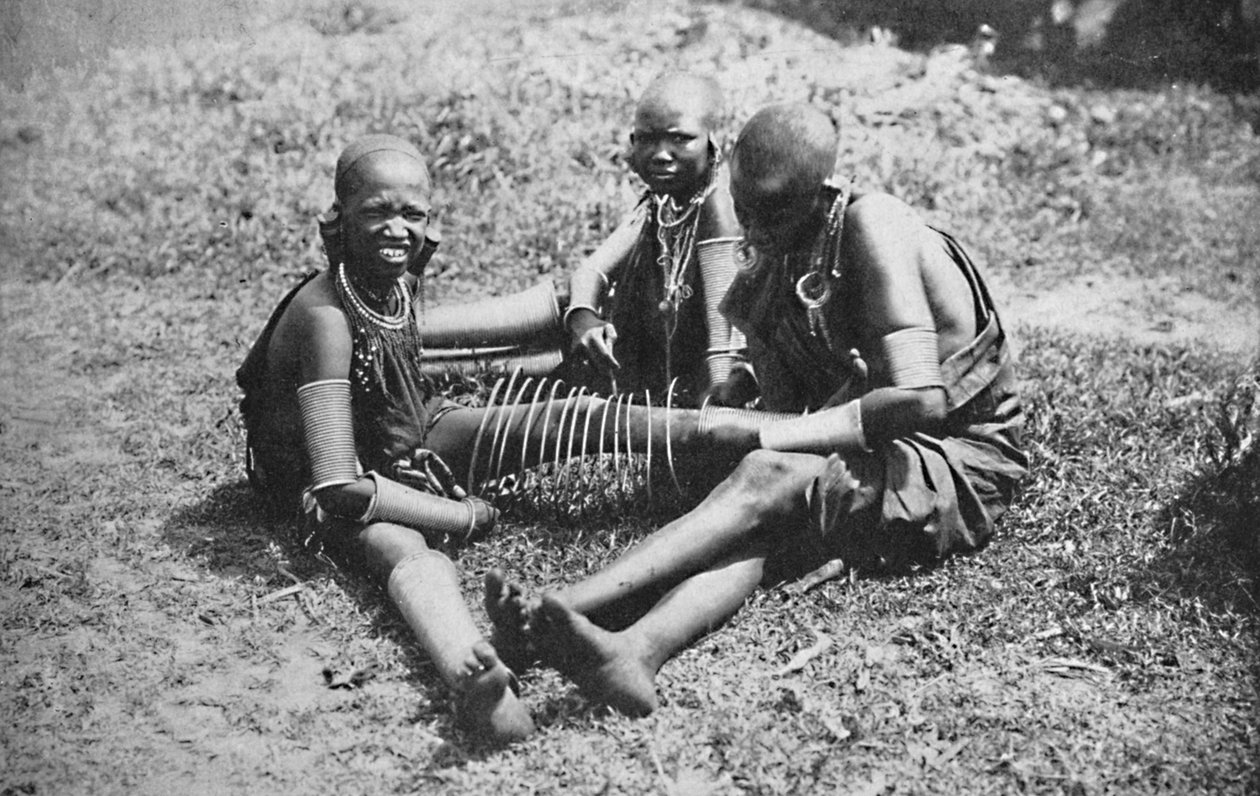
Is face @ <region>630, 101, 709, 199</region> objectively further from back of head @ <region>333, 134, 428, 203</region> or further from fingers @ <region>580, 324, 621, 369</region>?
back of head @ <region>333, 134, 428, 203</region>

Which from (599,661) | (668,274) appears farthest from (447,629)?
(668,274)

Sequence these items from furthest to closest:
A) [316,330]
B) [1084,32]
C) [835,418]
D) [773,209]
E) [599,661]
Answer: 1. [1084,32]
2. [316,330]
3. [835,418]
4. [773,209]
5. [599,661]

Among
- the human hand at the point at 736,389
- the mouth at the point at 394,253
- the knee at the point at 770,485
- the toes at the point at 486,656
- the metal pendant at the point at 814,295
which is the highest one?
the mouth at the point at 394,253

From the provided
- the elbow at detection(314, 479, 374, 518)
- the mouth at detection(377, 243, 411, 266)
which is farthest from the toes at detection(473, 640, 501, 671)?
the mouth at detection(377, 243, 411, 266)

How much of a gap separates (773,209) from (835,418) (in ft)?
2.25

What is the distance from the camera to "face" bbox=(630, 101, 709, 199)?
4703 millimetres

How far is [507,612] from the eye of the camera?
3.22 meters

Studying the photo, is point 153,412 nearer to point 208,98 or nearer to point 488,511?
point 488,511

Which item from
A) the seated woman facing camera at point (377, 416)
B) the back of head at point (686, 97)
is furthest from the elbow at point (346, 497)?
the back of head at point (686, 97)

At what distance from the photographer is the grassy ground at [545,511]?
3.26 m

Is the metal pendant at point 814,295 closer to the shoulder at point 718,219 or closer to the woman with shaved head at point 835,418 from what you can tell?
the woman with shaved head at point 835,418

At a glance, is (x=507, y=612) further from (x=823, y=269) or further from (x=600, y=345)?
(x=600, y=345)

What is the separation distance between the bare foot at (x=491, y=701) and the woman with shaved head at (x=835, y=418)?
35 centimetres

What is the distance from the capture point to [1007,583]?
3.96 metres
